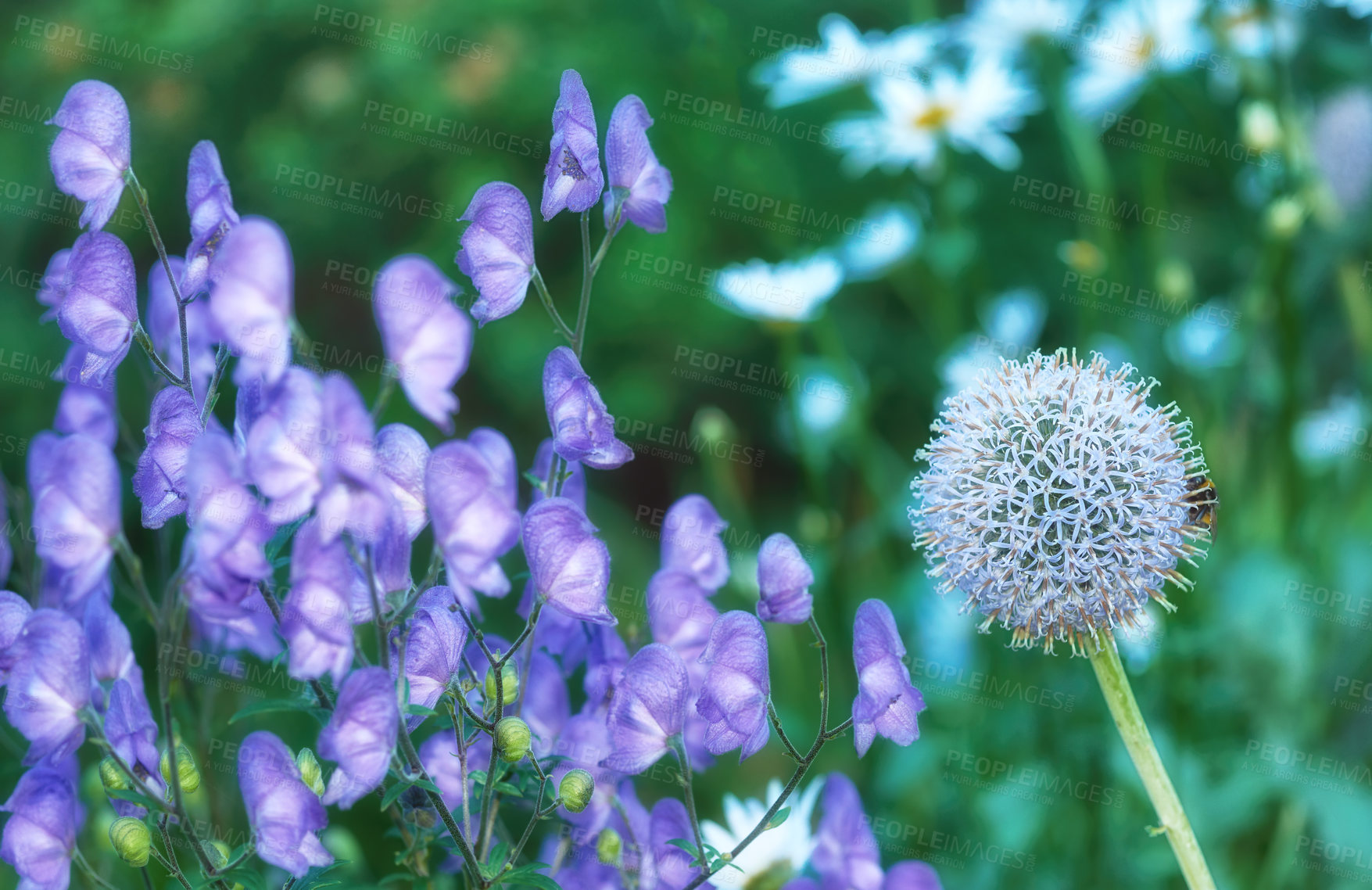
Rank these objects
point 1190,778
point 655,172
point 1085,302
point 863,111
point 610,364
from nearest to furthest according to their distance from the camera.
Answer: point 655,172 → point 1190,778 → point 1085,302 → point 863,111 → point 610,364

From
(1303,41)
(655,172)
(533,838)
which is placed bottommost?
(533,838)

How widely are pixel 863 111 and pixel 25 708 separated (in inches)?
66.0

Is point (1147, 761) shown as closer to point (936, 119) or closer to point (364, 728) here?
point (364, 728)

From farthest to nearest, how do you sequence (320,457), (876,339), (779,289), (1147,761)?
(876,339) < (779,289) < (1147,761) < (320,457)

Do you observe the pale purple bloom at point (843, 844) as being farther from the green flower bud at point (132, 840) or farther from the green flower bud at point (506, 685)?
the green flower bud at point (132, 840)

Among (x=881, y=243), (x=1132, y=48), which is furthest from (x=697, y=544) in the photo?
(x=1132, y=48)

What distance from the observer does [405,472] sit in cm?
54

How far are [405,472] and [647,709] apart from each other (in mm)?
169

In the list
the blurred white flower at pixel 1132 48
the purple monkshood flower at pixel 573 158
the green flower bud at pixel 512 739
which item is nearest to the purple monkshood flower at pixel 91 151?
the purple monkshood flower at pixel 573 158

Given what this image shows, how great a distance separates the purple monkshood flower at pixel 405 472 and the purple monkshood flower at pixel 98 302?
15 cm

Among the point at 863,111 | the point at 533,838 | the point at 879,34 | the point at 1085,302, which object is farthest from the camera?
the point at 863,111

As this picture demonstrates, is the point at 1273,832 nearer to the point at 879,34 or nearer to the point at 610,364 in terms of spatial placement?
the point at 879,34

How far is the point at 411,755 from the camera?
1.70 ft

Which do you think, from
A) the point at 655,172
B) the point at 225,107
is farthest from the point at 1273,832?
the point at 225,107
